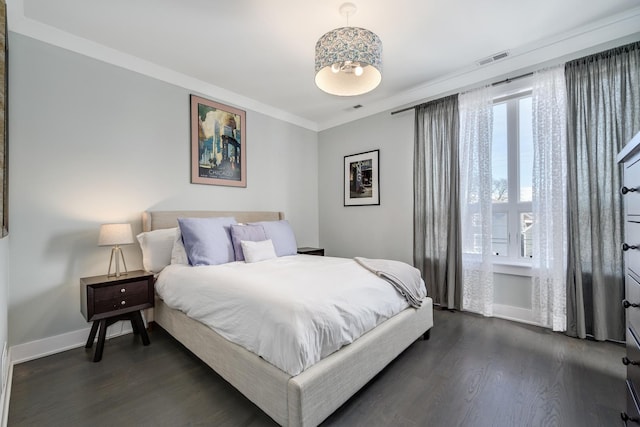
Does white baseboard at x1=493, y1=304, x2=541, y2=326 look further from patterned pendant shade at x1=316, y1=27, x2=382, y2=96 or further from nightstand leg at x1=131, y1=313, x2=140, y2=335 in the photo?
nightstand leg at x1=131, y1=313, x2=140, y2=335

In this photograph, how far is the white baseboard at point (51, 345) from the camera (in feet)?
7.09

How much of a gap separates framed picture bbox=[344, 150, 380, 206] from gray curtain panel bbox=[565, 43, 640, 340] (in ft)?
6.75

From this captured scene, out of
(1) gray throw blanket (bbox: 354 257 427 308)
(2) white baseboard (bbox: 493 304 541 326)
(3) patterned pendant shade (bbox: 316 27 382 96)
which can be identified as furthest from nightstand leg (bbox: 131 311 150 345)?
(2) white baseboard (bbox: 493 304 541 326)

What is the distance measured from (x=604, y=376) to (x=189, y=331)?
2910 millimetres

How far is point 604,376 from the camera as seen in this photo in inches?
74.7

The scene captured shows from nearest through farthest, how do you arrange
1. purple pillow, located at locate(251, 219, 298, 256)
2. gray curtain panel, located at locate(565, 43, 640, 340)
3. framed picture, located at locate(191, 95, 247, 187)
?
gray curtain panel, located at locate(565, 43, 640, 340) < purple pillow, located at locate(251, 219, 298, 256) < framed picture, located at locate(191, 95, 247, 187)

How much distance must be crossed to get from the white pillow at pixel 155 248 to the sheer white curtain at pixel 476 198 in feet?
10.1

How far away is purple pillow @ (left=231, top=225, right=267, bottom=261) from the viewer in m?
2.79

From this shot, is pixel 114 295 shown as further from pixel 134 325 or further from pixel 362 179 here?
pixel 362 179

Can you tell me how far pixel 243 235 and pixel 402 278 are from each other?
1596mm

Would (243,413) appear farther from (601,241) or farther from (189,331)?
(601,241)

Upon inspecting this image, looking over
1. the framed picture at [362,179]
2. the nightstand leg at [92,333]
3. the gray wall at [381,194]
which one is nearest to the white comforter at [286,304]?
the nightstand leg at [92,333]

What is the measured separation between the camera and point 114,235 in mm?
2338

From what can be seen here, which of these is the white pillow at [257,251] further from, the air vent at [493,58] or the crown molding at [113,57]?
the air vent at [493,58]
